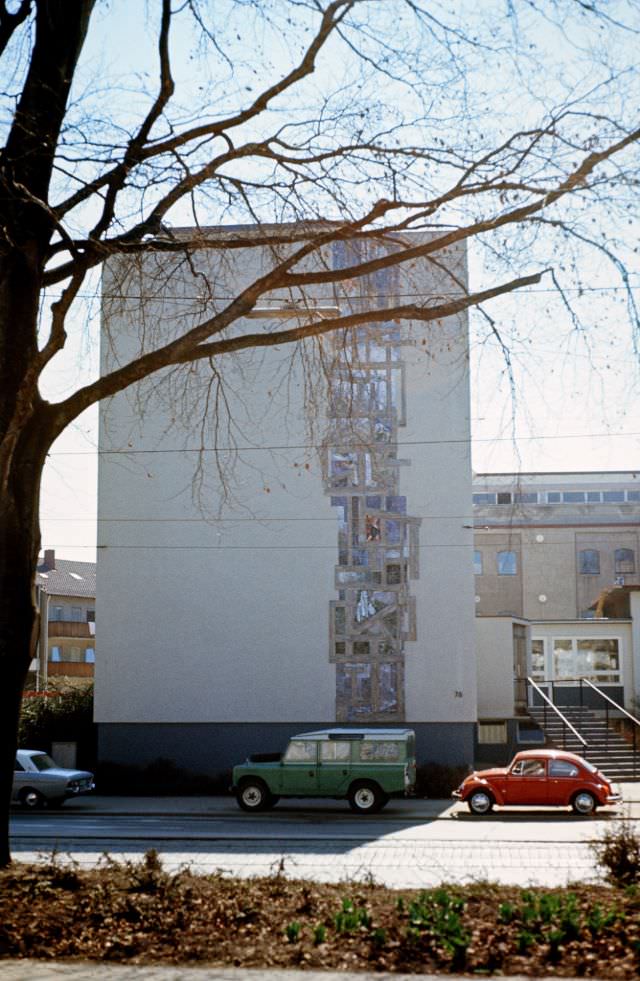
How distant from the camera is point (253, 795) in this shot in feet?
91.4

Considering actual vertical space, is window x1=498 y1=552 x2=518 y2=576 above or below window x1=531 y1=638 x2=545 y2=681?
above

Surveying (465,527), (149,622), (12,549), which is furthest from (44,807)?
(12,549)

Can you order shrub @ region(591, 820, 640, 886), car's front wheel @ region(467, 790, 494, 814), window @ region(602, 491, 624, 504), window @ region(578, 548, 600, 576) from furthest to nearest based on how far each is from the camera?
1. window @ region(602, 491, 624, 504)
2. window @ region(578, 548, 600, 576)
3. car's front wheel @ region(467, 790, 494, 814)
4. shrub @ region(591, 820, 640, 886)

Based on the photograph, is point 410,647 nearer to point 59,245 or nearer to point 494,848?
point 494,848

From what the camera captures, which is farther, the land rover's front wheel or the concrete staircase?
the concrete staircase

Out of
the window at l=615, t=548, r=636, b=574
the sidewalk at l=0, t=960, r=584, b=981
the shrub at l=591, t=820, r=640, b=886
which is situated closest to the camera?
the sidewalk at l=0, t=960, r=584, b=981

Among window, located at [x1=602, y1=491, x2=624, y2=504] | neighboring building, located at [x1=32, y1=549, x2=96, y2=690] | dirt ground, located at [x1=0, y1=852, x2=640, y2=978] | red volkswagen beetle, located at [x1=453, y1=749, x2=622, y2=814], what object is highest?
window, located at [x1=602, y1=491, x2=624, y2=504]

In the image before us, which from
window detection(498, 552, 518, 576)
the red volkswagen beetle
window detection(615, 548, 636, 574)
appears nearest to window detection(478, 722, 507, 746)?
the red volkswagen beetle

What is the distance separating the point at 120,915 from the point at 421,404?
84.6 feet

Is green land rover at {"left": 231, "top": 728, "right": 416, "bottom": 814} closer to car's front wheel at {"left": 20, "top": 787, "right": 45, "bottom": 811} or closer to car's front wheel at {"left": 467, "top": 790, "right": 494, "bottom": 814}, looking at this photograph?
car's front wheel at {"left": 467, "top": 790, "right": 494, "bottom": 814}

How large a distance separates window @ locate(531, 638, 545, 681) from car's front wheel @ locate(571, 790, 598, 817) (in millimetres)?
17563

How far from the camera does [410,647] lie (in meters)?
33.6

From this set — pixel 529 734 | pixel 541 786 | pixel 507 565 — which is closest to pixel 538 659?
pixel 529 734

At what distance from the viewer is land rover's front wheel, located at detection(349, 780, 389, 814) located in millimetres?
27078
